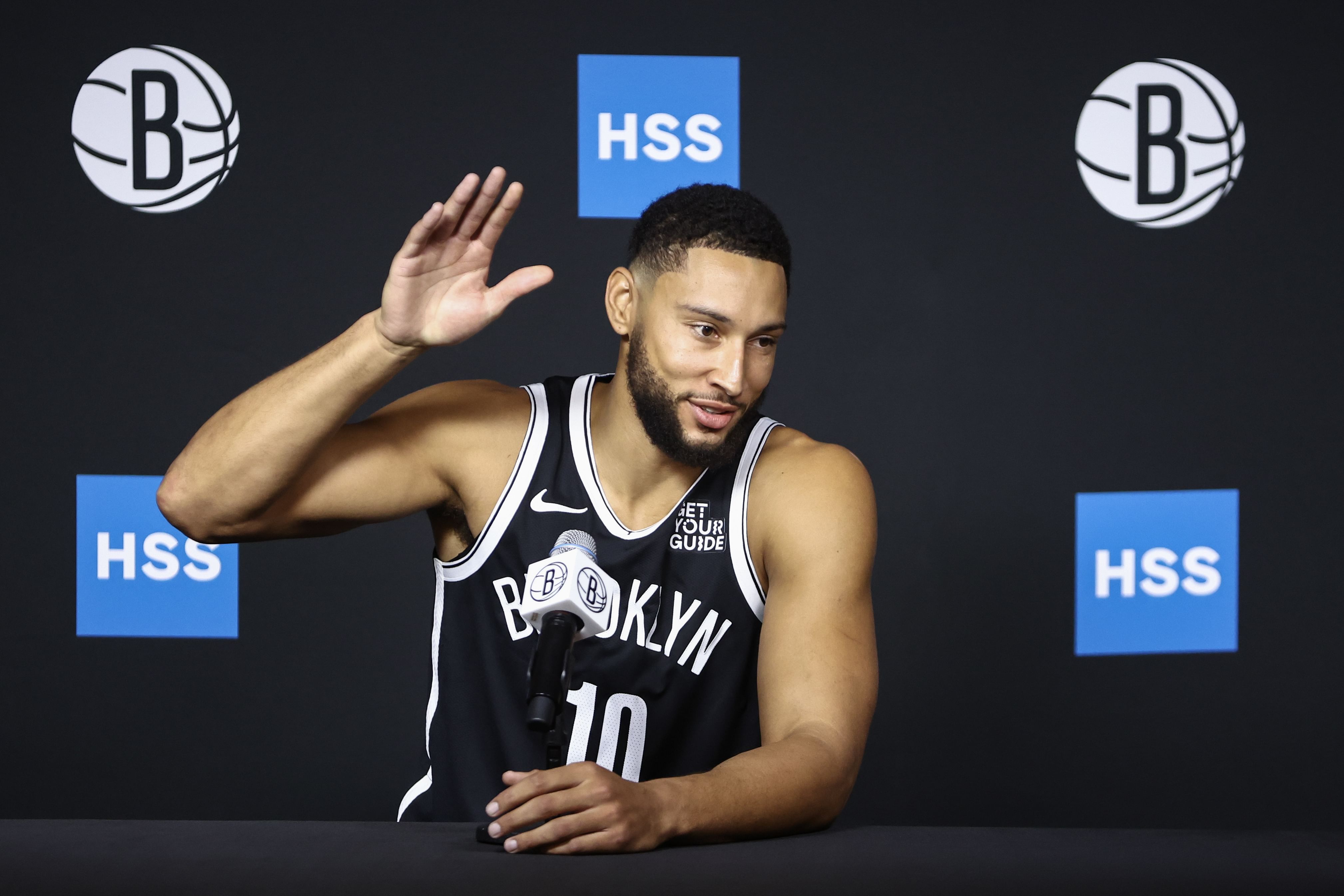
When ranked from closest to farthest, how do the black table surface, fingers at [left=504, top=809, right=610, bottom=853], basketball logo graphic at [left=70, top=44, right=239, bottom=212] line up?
the black table surface
fingers at [left=504, top=809, right=610, bottom=853]
basketball logo graphic at [left=70, top=44, right=239, bottom=212]

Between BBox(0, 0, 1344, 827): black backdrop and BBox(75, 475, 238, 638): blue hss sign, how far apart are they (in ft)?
0.12

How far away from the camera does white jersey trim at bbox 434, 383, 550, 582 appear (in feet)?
4.13

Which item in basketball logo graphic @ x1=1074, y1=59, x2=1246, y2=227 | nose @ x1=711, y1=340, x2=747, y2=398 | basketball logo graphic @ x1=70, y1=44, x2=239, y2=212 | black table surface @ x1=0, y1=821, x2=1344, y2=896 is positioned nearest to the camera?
black table surface @ x1=0, y1=821, x2=1344, y2=896

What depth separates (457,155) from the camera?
2.12 metres

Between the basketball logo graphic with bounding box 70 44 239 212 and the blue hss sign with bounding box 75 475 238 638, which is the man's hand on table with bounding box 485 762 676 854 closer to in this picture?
the blue hss sign with bounding box 75 475 238 638

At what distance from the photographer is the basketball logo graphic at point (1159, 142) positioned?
7.18ft

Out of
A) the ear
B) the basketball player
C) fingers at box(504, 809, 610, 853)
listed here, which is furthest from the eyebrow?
fingers at box(504, 809, 610, 853)

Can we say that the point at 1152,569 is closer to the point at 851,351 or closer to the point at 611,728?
the point at 851,351

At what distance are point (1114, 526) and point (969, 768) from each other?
0.58 meters

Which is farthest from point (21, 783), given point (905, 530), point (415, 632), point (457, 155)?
point (905, 530)

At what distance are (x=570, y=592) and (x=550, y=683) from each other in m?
0.09

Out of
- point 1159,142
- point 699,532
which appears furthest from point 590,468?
point 1159,142

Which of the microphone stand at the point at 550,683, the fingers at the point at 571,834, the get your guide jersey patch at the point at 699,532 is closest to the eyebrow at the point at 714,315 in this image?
the get your guide jersey patch at the point at 699,532

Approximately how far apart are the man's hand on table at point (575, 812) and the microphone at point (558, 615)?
51 millimetres
